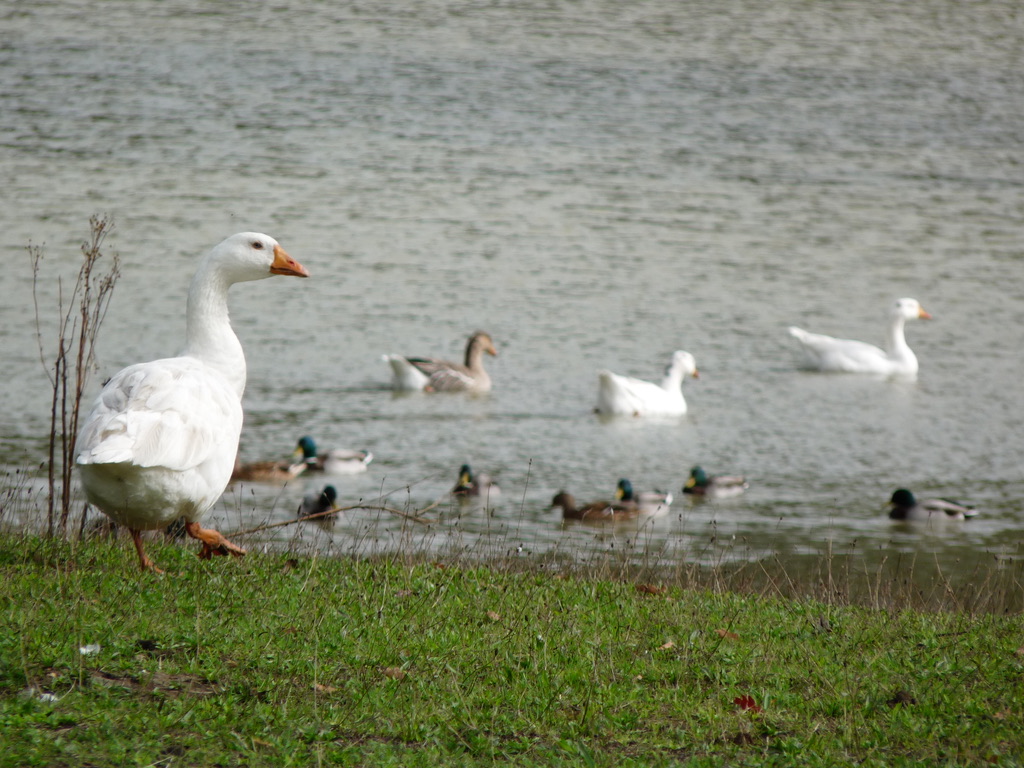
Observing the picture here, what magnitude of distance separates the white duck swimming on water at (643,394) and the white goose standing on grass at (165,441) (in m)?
11.9

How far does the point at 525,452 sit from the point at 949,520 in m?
5.70

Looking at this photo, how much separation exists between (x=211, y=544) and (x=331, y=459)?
26.4 feet

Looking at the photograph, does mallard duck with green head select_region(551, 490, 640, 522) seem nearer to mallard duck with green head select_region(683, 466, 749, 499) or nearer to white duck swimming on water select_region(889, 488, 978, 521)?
mallard duck with green head select_region(683, 466, 749, 499)

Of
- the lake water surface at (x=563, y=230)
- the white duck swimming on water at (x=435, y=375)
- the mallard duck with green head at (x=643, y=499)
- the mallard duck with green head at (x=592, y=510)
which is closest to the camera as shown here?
the mallard duck with green head at (x=592, y=510)

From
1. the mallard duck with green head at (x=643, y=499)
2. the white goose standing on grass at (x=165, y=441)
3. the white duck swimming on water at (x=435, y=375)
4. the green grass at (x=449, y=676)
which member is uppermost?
the white goose standing on grass at (x=165, y=441)

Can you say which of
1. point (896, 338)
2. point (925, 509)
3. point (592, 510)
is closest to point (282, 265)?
point (592, 510)

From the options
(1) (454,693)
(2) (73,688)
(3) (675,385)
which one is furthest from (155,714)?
(3) (675,385)

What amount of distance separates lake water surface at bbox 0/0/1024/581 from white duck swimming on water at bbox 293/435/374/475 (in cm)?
28

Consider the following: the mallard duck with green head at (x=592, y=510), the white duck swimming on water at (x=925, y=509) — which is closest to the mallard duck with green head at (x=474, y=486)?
the mallard duck with green head at (x=592, y=510)

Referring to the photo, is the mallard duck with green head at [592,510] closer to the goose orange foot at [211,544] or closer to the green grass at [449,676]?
the green grass at [449,676]

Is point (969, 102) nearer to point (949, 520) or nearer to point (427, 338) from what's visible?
point (427, 338)

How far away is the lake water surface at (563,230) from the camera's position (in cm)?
1606

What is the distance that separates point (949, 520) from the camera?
14.1 m

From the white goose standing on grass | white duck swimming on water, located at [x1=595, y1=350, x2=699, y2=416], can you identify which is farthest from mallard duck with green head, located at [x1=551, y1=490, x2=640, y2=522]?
the white goose standing on grass
